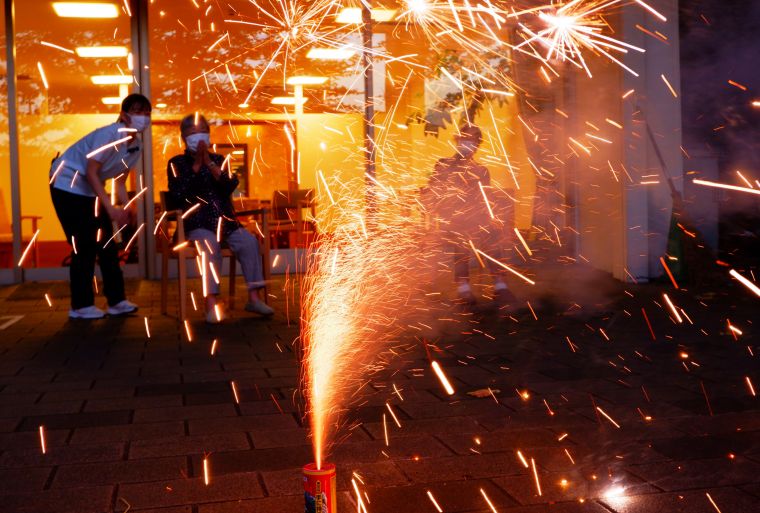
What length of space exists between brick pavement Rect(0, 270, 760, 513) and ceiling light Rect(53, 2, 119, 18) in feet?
17.7

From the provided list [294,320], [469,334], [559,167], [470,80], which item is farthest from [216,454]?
[470,80]

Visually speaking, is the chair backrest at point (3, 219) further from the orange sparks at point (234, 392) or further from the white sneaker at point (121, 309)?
the orange sparks at point (234, 392)

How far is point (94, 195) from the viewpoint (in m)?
6.78

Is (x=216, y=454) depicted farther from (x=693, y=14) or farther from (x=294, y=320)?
(x=693, y=14)

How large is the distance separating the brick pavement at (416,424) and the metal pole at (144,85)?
4.23 m

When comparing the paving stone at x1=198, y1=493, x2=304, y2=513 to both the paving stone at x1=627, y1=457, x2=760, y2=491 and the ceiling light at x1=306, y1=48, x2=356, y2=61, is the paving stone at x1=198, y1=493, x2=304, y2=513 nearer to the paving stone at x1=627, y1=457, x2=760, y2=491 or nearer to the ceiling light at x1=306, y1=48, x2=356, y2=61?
the paving stone at x1=627, y1=457, x2=760, y2=491

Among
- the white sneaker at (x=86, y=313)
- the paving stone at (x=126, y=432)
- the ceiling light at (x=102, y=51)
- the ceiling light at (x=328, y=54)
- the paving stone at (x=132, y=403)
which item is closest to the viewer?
the paving stone at (x=126, y=432)

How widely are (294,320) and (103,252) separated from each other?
1.53 m

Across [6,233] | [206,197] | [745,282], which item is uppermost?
[206,197]

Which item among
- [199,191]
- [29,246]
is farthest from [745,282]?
[29,246]

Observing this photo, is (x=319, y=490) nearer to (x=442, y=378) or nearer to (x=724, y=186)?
(x=442, y=378)

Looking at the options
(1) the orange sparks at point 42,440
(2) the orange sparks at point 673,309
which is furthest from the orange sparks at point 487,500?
(2) the orange sparks at point 673,309

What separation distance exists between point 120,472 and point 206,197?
3971mm

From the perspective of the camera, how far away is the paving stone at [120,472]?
2.84m
